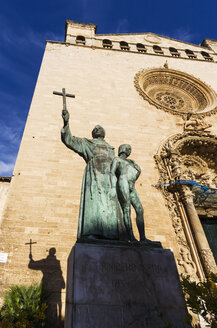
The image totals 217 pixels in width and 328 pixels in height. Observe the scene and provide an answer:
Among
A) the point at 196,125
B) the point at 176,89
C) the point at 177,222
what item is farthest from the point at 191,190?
the point at 176,89

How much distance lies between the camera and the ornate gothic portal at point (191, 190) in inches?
252

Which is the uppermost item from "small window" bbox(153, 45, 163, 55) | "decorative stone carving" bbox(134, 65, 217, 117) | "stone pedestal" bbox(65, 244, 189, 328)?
"small window" bbox(153, 45, 163, 55)

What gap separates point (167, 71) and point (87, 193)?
13.3 m

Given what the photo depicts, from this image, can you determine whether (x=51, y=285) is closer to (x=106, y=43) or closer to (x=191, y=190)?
(x=191, y=190)

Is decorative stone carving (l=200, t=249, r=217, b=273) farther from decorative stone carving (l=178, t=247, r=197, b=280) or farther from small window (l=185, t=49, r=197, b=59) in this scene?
small window (l=185, t=49, r=197, b=59)

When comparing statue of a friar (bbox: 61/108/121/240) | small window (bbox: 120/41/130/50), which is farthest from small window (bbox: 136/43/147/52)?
statue of a friar (bbox: 61/108/121/240)

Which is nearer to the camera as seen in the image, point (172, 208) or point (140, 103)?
point (172, 208)

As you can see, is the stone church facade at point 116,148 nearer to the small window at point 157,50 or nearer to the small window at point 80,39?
the small window at point 80,39

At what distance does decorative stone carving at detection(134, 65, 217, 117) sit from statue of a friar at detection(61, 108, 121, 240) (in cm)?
1000

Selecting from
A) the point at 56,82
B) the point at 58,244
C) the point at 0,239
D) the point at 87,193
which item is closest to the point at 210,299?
the point at 87,193

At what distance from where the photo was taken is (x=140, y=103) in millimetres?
11219

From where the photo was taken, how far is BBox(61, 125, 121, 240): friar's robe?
10.9ft

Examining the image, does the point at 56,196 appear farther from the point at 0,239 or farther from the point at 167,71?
the point at 167,71

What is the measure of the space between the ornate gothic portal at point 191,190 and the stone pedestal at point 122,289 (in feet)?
12.2
